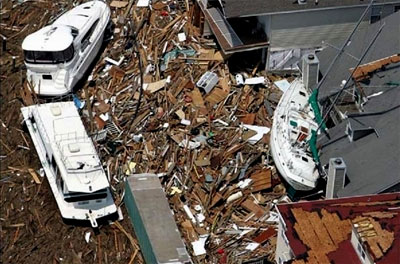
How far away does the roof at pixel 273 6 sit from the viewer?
31969mm

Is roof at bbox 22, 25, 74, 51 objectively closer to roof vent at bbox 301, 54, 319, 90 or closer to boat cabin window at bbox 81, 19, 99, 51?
boat cabin window at bbox 81, 19, 99, 51

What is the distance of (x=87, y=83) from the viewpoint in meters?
33.9

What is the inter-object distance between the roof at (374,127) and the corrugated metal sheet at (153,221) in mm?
4755

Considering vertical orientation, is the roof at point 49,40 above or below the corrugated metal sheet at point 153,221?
above

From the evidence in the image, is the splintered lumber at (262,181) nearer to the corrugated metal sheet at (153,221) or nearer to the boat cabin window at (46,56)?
the corrugated metal sheet at (153,221)

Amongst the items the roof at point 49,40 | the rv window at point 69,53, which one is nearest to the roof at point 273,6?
the rv window at point 69,53

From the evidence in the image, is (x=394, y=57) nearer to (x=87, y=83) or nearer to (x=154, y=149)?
(x=154, y=149)

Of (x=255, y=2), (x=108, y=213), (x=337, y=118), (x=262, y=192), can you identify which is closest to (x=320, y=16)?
(x=255, y=2)

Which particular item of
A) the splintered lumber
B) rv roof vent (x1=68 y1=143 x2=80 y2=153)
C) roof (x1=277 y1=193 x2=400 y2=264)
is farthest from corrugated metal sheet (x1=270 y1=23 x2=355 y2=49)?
roof (x1=277 y1=193 x2=400 y2=264)

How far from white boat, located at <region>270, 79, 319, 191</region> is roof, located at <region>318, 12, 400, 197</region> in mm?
640

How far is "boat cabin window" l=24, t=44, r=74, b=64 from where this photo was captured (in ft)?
108

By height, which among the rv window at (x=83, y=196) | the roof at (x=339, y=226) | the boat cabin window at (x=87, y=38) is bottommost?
the rv window at (x=83, y=196)

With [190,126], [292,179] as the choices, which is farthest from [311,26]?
[292,179]

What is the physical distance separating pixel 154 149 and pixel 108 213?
2900mm
